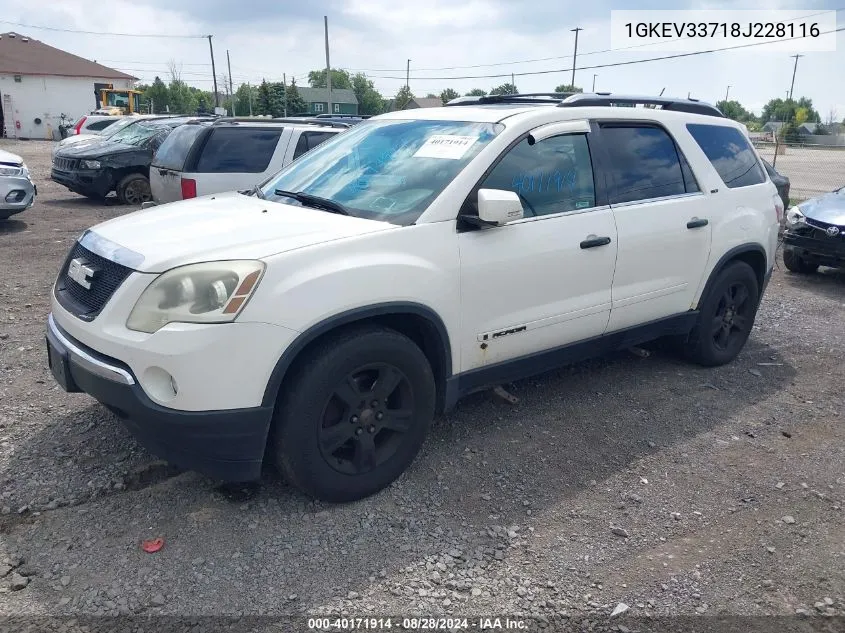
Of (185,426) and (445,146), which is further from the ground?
(445,146)

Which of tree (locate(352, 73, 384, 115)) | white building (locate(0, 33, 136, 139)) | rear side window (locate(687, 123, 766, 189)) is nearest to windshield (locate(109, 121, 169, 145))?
rear side window (locate(687, 123, 766, 189))

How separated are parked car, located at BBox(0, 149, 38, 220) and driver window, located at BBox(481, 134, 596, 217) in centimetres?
903

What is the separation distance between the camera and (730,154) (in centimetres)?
529

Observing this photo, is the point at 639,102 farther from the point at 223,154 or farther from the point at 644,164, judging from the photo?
the point at 223,154

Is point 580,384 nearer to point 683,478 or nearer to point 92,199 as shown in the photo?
point 683,478

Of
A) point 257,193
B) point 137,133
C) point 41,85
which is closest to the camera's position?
point 257,193

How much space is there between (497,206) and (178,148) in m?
6.49

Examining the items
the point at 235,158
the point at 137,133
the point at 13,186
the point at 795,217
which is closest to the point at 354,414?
the point at 235,158

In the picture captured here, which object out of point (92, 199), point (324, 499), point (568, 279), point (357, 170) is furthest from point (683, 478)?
point (92, 199)

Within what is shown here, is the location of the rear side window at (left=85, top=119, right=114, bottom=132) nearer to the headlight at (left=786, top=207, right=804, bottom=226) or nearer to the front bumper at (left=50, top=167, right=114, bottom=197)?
the front bumper at (left=50, top=167, right=114, bottom=197)

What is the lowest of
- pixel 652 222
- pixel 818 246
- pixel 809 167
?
pixel 809 167

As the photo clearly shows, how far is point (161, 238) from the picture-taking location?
326 cm

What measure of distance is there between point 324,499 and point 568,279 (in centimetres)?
184

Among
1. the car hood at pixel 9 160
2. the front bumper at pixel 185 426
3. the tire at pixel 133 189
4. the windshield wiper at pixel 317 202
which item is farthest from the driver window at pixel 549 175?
the tire at pixel 133 189
